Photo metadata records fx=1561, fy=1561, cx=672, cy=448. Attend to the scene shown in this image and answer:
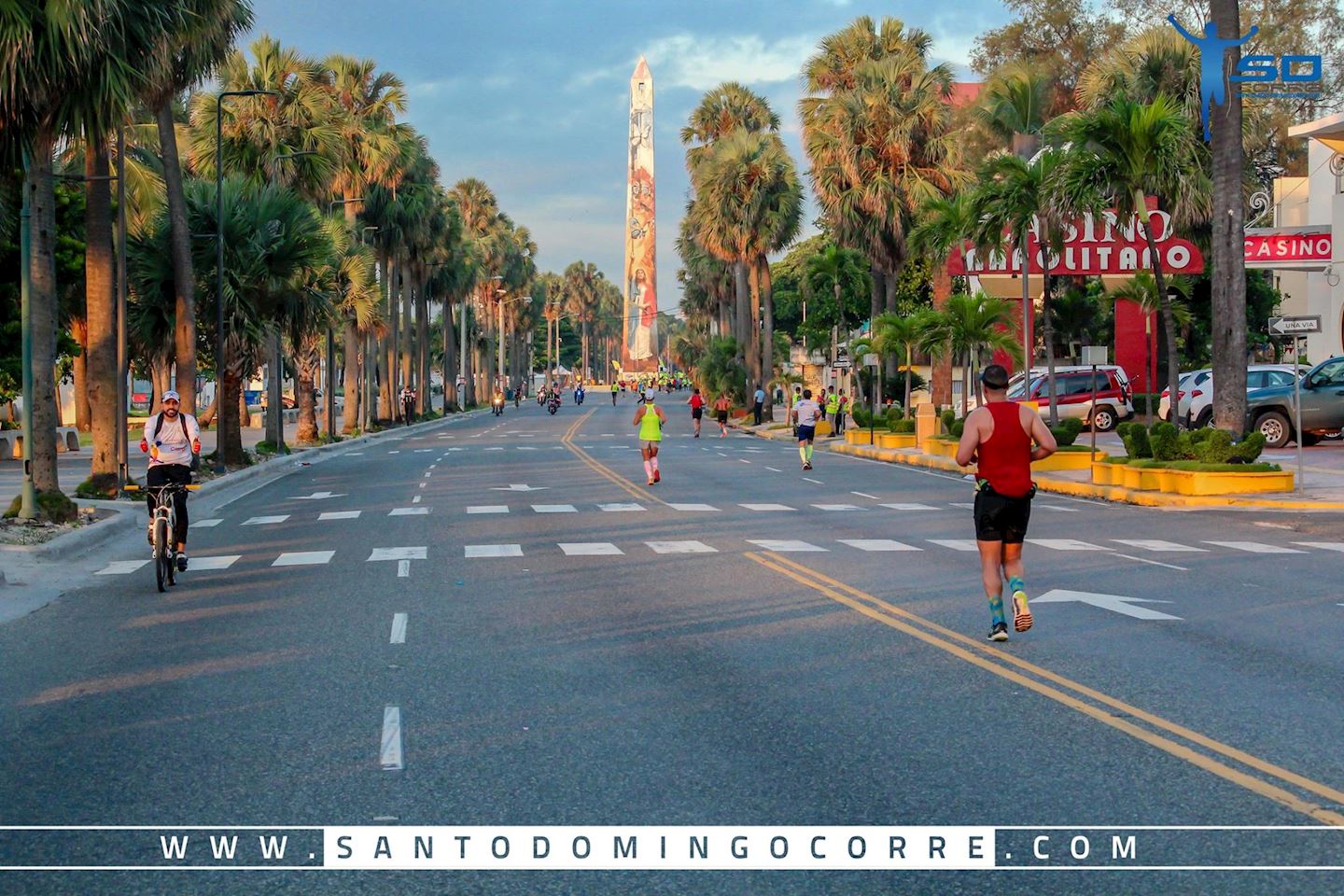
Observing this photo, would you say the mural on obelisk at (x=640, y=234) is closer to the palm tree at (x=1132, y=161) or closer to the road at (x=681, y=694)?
the palm tree at (x=1132, y=161)

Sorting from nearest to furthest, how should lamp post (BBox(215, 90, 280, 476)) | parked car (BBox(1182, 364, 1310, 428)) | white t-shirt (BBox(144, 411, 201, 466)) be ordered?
1. white t-shirt (BBox(144, 411, 201, 466))
2. lamp post (BBox(215, 90, 280, 476))
3. parked car (BBox(1182, 364, 1310, 428))

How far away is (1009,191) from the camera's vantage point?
33312 mm

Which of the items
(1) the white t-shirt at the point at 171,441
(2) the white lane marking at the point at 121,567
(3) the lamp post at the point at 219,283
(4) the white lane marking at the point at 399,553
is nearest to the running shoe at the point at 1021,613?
(4) the white lane marking at the point at 399,553

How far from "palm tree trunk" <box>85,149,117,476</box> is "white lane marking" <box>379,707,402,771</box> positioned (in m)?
20.0

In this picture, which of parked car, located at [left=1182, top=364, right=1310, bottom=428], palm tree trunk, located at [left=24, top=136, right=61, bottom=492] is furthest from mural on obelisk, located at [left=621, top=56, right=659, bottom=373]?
palm tree trunk, located at [left=24, top=136, right=61, bottom=492]

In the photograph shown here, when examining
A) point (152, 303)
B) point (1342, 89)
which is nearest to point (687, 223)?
point (1342, 89)

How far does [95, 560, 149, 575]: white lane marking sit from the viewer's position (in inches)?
683

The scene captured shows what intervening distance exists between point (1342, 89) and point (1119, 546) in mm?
52694

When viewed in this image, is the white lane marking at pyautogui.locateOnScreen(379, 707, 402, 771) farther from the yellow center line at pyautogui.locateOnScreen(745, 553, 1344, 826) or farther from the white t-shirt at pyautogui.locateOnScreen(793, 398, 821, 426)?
the white t-shirt at pyautogui.locateOnScreen(793, 398, 821, 426)

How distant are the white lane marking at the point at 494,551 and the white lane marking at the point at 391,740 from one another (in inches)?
362

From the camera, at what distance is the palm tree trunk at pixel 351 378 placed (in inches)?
2411

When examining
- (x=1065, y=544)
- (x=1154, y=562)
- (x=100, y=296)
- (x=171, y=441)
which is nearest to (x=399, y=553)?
(x=171, y=441)

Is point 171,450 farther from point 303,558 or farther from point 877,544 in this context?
point 877,544

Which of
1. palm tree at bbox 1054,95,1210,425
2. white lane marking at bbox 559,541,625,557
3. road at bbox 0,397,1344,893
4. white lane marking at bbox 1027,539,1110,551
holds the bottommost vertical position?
white lane marking at bbox 1027,539,1110,551
